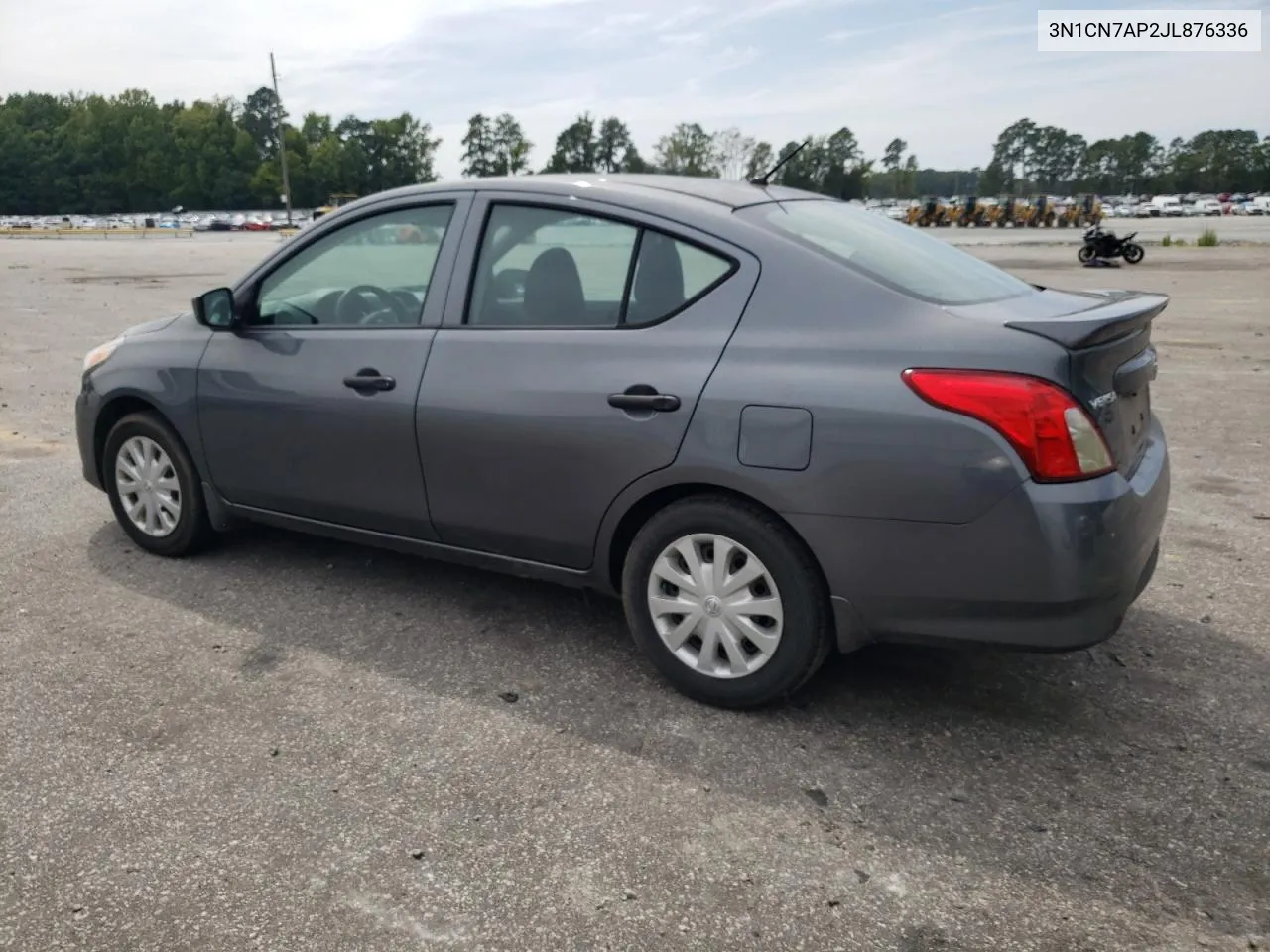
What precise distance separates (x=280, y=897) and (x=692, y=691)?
4.63 feet

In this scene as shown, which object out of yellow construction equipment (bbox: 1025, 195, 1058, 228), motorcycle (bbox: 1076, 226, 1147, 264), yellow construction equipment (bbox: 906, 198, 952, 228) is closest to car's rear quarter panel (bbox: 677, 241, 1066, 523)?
motorcycle (bbox: 1076, 226, 1147, 264)

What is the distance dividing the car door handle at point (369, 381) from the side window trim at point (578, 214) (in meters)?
0.30

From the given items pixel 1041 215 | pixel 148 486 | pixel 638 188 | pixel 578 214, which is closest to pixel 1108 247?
pixel 638 188

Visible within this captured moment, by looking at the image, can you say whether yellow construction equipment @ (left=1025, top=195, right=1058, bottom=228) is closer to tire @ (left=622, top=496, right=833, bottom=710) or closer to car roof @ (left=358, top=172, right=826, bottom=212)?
car roof @ (left=358, top=172, right=826, bottom=212)

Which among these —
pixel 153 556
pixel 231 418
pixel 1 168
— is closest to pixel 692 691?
pixel 231 418

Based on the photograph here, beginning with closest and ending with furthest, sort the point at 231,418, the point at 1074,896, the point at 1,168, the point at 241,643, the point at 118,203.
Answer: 1. the point at 1074,896
2. the point at 241,643
3. the point at 231,418
4. the point at 1,168
5. the point at 118,203

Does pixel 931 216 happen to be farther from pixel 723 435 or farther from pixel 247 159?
pixel 247 159

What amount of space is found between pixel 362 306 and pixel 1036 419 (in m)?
2.59

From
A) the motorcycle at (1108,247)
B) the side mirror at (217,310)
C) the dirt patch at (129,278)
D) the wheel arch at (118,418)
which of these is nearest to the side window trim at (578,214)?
the side mirror at (217,310)

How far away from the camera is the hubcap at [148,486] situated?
4785mm

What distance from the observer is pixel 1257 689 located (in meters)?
3.55

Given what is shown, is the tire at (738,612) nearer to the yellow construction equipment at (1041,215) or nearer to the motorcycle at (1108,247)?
the motorcycle at (1108,247)

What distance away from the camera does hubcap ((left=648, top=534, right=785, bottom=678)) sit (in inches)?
129

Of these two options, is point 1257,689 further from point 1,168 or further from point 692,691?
point 1,168
